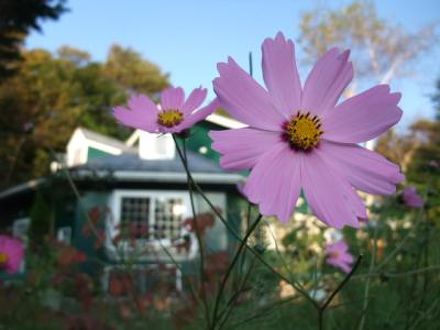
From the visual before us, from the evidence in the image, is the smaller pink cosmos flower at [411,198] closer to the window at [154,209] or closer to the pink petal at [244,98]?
the pink petal at [244,98]

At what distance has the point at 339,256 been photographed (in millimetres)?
2326

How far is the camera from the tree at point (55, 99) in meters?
17.3

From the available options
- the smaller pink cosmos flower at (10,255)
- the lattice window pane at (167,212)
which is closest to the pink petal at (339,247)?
the smaller pink cosmos flower at (10,255)

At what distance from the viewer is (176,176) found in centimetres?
1046

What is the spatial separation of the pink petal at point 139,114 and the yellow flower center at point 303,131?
0.16m

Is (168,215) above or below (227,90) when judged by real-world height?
above

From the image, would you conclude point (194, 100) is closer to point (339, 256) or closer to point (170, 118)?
point (170, 118)

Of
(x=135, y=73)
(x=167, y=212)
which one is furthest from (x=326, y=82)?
(x=135, y=73)

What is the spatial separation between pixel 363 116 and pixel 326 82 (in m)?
0.05

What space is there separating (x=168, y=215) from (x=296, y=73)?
402 inches

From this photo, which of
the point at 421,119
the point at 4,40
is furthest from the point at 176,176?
the point at 421,119

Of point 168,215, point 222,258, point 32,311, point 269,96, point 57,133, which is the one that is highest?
point 57,133

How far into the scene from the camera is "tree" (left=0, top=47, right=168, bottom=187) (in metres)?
17.3

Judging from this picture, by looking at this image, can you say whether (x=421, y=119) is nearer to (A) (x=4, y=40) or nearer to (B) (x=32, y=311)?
(A) (x=4, y=40)
